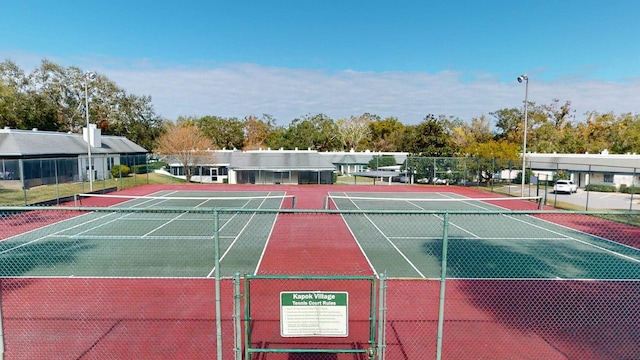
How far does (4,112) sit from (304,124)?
168ft

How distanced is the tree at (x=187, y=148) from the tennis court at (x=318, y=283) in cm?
2390

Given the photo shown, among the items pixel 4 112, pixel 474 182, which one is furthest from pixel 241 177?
pixel 4 112

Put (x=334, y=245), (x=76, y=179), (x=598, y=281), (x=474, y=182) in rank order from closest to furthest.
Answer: (x=598, y=281), (x=334, y=245), (x=76, y=179), (x=474, y=182)

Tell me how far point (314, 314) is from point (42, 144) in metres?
40.4

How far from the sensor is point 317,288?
1044 cm

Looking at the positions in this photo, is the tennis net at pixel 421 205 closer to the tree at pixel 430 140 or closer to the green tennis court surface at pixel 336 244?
the green tennis court surface at pixel 336 244

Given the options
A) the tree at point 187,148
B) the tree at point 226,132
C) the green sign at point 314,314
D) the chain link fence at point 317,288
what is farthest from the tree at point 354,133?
the green sign at point 314,314

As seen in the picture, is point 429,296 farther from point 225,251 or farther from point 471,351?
point 225,251

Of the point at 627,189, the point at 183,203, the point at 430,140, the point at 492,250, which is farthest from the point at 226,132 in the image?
the point at 492,250

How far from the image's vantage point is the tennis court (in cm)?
717

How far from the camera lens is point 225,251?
1492 cm

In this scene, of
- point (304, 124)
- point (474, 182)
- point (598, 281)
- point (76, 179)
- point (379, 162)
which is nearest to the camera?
point (598, 281)

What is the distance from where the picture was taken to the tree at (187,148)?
4503cm

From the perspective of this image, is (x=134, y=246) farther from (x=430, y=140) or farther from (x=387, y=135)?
(x=387, y=135)
